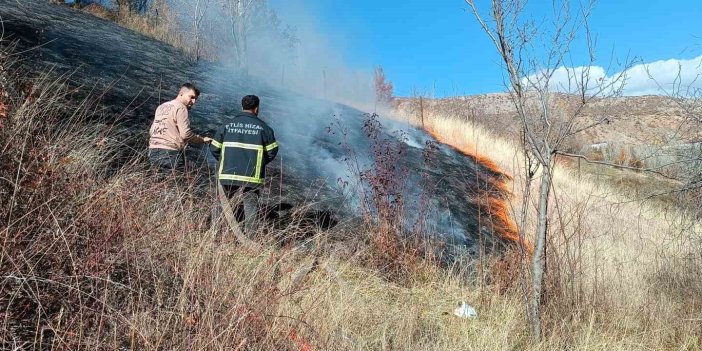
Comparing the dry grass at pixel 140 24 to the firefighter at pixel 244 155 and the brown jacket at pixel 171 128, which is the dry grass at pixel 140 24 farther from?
the firefighter at pixel 244 155

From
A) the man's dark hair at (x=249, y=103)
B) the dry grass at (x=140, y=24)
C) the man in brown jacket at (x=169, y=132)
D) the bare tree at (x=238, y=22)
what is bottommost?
the man in brown jacket at (x=169, y=132)

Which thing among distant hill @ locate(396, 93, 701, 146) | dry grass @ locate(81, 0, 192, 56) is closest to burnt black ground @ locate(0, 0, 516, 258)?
distant hill @ locate(396, 93, 701, 146)

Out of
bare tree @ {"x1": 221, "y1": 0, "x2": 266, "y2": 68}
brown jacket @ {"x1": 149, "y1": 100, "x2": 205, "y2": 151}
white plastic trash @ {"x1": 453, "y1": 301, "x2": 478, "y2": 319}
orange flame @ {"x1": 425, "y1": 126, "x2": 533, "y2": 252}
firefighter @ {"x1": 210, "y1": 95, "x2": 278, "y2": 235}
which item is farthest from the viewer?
bare tree @ {"x1": 221, "y1": 0, "x2": 266, "y2": 68}

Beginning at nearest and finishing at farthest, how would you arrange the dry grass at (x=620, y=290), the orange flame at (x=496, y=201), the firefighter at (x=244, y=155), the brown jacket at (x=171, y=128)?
the dry grass at (x=620, y=290)
the firefighter at (x=244, y=155)
the brown jacket at (x=171, y=128)
the orange flame at (x=496, y=201)

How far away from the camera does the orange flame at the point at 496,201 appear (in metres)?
6.87

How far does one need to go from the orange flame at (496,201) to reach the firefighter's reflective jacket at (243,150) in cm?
210

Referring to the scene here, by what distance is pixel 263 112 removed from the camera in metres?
10.4

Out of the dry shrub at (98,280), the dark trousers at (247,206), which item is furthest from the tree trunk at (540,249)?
the dark trousers at (247,206)

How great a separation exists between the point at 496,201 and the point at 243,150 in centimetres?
582

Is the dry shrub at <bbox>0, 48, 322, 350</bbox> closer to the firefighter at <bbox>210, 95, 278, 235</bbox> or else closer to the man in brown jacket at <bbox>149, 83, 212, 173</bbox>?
the firefighter at <bbox>210, 95, 278, 235</bbox>

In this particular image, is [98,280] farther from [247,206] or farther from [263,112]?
[263,112]

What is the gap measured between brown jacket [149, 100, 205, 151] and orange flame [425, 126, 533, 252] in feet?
9.44

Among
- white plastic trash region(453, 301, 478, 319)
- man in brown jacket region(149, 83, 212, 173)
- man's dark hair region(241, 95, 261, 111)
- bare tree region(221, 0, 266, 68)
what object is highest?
bare tree region(221, 0, 266, 68)

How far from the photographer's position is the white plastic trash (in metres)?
3.91
